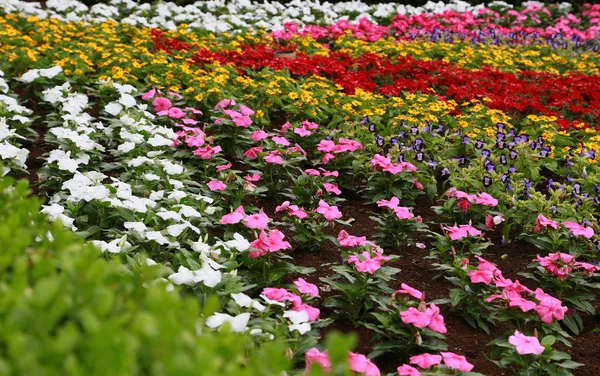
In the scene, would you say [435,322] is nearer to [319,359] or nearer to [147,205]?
[319,359]

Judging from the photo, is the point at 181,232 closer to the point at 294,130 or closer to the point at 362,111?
the point at 294,130

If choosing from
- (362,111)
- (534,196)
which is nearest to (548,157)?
(534,196)

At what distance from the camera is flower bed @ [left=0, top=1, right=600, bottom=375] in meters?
1.85

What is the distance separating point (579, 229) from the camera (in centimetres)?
412

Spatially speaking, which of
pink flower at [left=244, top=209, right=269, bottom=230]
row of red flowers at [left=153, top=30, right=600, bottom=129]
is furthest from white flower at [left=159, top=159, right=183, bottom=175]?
row of red flowers at [left=153, top=30, right=600, bottom=129]

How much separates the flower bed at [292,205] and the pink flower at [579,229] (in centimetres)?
1

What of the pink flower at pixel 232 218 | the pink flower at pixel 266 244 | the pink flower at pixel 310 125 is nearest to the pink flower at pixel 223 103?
the pink flower at pixel 310 125

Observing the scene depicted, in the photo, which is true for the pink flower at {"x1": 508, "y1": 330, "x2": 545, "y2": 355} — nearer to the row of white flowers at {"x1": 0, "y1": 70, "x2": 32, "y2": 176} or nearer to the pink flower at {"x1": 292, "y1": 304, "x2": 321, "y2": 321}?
the pink flower at {"x1": 292, "y1": 304, "x2": 321, "y2": 321}

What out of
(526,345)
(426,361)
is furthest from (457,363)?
(526,345)

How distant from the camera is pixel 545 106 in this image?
6.78m

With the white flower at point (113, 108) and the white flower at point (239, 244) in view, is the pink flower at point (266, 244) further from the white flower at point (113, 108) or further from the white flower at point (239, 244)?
the white flower at point (113, 108)

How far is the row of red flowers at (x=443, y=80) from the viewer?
21.5 ft

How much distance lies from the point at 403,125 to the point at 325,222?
1757 millimetres

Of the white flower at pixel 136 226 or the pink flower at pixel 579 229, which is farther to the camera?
the pink flower at pixel 579 229
